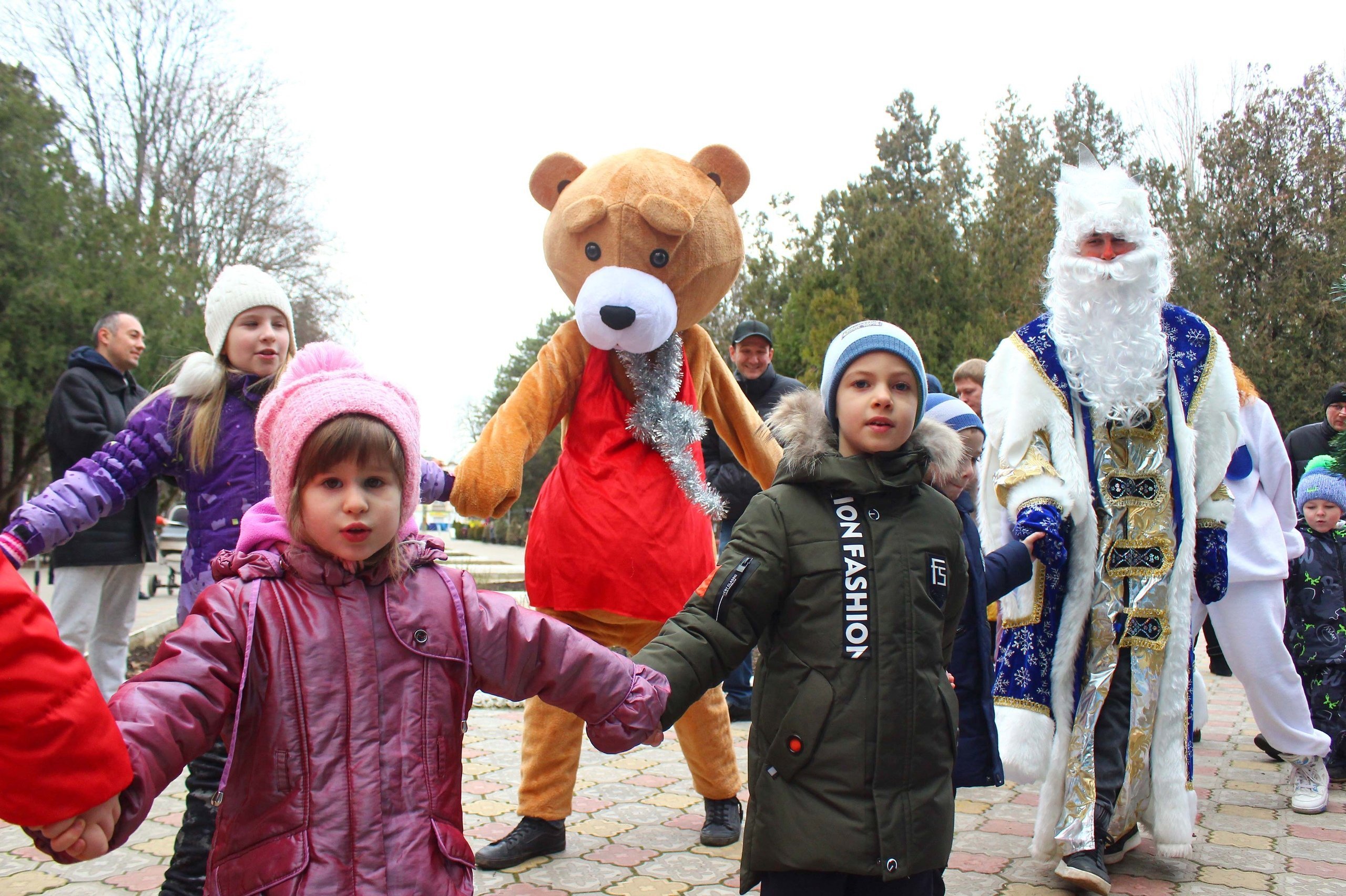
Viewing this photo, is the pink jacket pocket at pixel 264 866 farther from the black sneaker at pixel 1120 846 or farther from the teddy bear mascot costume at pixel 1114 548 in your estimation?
the black sneaker at pixel 1120 846

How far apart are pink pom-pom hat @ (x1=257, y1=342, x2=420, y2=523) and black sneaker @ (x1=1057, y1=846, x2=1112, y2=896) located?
2408 mm

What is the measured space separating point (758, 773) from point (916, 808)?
1.14ft

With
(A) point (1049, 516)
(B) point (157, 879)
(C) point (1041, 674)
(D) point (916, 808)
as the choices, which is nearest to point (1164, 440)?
(A) point (1049, 516)

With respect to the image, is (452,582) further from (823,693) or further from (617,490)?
(617,490)

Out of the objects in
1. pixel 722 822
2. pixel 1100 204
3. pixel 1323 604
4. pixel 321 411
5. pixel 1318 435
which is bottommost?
pixel 722 822

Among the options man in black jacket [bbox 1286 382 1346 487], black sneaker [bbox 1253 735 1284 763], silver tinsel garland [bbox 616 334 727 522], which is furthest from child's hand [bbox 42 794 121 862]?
man in black jacket [bbox 1286 382 1346 487]

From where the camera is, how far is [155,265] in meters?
17.3

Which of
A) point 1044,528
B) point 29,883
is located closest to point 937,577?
point 1044,528

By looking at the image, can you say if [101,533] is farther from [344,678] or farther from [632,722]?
[632,722]

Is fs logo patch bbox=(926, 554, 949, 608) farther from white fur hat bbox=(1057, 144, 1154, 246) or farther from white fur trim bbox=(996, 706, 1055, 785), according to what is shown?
white fur hat bbox=(1057, 144, 1154, 246)

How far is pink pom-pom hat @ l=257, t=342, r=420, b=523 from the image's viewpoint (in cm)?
210

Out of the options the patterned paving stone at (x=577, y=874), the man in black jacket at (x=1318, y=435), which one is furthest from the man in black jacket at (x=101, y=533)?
the man in black jacket at (x=1318, y=435)

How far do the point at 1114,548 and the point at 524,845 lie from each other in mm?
2212

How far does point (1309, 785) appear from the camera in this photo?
177 inches
